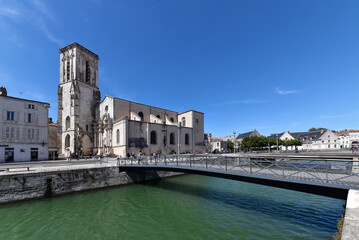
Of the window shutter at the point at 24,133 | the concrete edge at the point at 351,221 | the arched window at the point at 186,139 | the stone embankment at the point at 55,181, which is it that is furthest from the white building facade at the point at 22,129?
the concrete edge at the point at 351,221

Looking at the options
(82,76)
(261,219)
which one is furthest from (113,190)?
(82,76)

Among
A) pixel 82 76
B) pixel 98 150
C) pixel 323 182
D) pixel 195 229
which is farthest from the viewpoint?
pixel 82 76

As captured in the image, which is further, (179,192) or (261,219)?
(179,192)

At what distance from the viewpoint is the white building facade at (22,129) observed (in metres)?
21.3

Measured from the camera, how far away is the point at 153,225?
8.84 m

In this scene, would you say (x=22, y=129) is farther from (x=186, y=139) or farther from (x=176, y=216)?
(x=186, y=139)

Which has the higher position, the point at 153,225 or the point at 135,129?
the point at 135,129

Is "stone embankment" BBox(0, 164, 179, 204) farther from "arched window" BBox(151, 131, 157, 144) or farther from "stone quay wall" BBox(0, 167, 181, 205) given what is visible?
"arched window" BBox(151, 131, 157, 144)

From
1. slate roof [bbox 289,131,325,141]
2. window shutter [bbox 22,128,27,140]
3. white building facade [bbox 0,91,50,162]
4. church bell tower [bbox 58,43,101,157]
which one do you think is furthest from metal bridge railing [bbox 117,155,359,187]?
slate roof [bbox 289,131,325,141]

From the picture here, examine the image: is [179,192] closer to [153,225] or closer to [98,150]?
[153,225]

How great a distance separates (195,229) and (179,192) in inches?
267

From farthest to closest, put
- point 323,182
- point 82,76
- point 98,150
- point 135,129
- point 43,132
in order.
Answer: point 82,76
point 98,150
point 135,129
point 43,132
point 323,182

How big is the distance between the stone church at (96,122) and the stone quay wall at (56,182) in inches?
389

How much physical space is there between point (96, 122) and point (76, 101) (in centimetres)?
536
